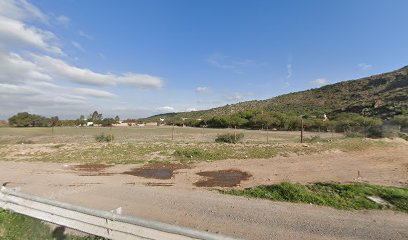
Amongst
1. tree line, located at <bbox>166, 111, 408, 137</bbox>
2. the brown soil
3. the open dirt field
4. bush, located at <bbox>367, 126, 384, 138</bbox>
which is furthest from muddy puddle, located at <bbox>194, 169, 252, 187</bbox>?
tree line, located at <bbox>166, 111, 408, 137</bbox>

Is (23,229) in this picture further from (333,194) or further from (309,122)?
(309,122)

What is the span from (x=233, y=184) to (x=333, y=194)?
422cm

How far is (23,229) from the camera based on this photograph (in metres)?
5.96

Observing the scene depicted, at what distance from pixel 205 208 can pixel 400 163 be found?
15.7 m

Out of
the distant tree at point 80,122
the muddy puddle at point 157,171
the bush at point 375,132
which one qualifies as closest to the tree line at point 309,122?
the bush at point 375,132

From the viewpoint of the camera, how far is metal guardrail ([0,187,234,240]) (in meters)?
4.45

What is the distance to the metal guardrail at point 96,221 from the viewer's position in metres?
4.45

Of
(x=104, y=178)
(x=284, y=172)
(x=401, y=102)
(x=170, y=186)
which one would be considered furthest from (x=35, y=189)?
(x=401, y=102)

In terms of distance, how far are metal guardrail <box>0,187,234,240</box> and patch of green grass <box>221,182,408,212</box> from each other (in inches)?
259

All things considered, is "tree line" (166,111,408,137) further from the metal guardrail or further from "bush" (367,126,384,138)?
the metal guardrail

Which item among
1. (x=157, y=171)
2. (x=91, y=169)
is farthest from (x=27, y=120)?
(x=157, y=171)

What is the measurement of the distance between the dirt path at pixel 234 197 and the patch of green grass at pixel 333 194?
1.97ft

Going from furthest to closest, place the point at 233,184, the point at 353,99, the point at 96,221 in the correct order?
the point at 353,99 < the point at 233,184 < the point at 96,221

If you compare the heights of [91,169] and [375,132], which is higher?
[375,132]
